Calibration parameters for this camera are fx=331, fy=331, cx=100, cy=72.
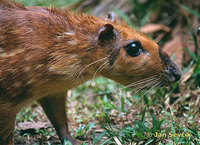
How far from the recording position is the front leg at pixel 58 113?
4527 mm

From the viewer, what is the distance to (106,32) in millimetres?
4035

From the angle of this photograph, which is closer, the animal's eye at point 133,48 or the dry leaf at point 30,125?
the animal's eye at point 133,48

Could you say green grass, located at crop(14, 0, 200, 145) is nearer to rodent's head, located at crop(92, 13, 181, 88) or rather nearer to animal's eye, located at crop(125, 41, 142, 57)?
rodent's head, located at crop(92, 13, 181, 88)

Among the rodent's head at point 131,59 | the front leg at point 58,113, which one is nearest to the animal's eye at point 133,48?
the rodent's head at point 131,59

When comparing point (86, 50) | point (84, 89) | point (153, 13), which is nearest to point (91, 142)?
point (86, 50)

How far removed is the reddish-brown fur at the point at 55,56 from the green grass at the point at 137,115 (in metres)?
0.58

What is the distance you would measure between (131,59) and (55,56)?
36.8 inches

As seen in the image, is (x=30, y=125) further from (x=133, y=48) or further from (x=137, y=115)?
(x=133, y=48)

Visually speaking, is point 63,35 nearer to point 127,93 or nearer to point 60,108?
point 60,108

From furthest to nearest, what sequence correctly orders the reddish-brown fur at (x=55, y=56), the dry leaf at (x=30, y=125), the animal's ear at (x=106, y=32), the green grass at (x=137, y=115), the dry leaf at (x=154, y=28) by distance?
the dry leaf at (x=154, y=28) → the dry leaf at (x=30, y=125) → the green grass at (x=137, y=115) → the animal's ear at (x=106, y=32) → the reddish-brown fur at (x=55, y=56)

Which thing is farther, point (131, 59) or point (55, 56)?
point (131, 59)

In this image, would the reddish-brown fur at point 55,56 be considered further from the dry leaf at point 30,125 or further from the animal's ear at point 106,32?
the dry leaf at point 30,125

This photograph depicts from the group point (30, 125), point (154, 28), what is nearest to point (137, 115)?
point (30, 125)

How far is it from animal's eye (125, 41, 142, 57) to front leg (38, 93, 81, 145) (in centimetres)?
114
